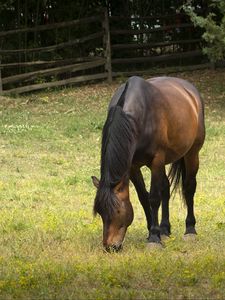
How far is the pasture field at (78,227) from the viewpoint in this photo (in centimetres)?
553

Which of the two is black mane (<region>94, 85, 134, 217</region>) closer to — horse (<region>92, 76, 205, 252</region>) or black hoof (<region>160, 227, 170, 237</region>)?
horse (<region>92, 76, 205, 252</region>)

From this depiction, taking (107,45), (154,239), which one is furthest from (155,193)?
(107,45)

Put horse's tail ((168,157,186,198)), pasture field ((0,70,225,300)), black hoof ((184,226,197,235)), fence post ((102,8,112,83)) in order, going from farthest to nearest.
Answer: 1. fence post ((102,8,112,83))
2. horse's tail ((168,157,186,198))
3. black hoof ((184,226,197,235))
4. pasture field ((0,70,225,300))

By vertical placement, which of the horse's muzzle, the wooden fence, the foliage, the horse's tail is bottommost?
the wooden fence

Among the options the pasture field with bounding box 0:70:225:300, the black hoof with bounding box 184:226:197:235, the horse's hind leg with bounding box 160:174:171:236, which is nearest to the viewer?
the pasture field with bounding box 0:70:225:300

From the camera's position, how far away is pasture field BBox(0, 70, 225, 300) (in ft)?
18.1

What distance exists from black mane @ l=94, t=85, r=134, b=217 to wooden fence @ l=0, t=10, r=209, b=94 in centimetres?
1433

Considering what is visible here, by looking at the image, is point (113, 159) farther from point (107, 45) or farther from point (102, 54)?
point (102, 54)

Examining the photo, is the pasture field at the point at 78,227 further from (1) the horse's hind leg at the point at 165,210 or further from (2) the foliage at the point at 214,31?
(2) the foliage at the point at 214,31

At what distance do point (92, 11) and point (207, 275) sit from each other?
18.2 meters

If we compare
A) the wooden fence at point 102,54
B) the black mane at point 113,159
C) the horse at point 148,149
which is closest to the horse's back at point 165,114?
the horse at point 148,149

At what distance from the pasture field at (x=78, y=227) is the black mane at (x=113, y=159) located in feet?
1.58

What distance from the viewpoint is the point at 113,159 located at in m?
6.79

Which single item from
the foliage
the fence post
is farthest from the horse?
the fence post
